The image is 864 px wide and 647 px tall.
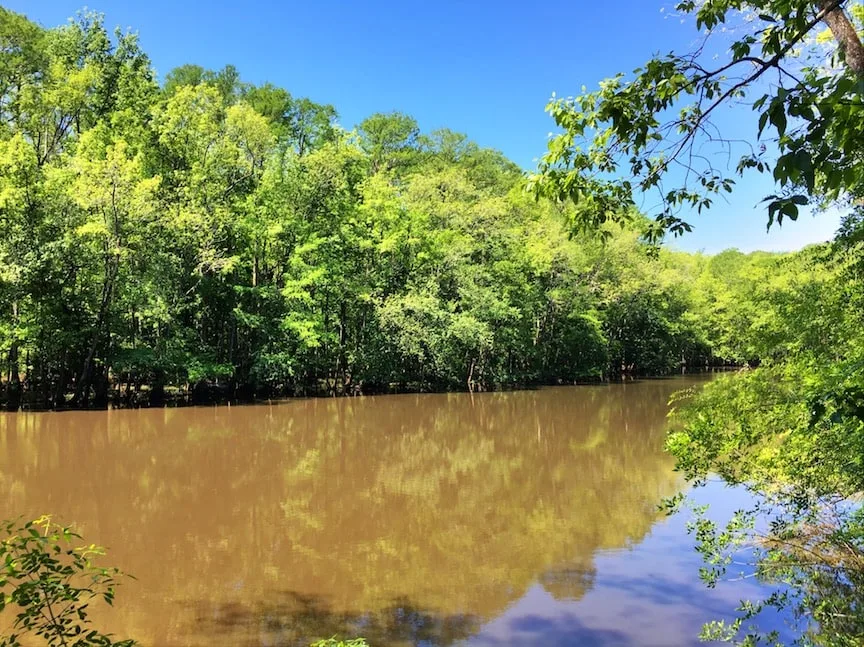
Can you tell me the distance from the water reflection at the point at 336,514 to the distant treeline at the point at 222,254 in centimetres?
388

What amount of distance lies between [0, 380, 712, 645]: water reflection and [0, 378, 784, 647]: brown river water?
4 centimetres

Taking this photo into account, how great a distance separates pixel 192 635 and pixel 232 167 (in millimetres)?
21057

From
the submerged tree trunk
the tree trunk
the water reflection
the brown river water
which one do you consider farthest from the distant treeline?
the tree trunk

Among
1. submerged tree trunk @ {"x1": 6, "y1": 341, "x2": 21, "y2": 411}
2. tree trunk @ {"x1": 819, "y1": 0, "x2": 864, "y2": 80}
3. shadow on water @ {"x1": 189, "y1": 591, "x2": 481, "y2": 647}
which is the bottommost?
shadow on water @ {"x1": 189, "y1": 591, "x2": 481, "y2": 647}

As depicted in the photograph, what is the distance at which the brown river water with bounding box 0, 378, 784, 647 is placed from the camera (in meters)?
5.89

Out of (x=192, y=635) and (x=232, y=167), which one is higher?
(x=232, y=167)

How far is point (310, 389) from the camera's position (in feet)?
89.3

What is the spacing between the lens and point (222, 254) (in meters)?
22.7

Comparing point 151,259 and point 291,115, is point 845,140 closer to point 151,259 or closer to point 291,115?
point 151,259

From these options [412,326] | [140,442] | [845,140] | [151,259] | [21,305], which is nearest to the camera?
[845,140]

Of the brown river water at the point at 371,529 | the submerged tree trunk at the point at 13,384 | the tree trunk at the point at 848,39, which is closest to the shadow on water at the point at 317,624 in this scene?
the brown river water at the point at 371,529

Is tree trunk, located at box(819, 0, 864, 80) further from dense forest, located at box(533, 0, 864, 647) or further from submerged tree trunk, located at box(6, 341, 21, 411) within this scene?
submerged tree trunk, located at box(6, 341, 21, 411)

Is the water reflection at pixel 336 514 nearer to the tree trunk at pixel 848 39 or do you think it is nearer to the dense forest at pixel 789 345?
the dense forest at pixel 789 345

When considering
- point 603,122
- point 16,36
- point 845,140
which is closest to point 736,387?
point 603,122
